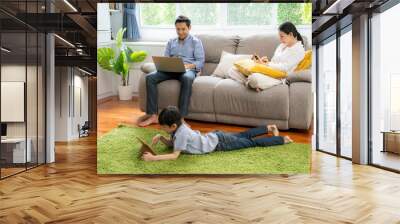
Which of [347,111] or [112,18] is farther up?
[112,18]

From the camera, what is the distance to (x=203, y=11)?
4.73 m

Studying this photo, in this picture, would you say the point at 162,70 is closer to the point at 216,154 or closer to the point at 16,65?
the point at 216,154

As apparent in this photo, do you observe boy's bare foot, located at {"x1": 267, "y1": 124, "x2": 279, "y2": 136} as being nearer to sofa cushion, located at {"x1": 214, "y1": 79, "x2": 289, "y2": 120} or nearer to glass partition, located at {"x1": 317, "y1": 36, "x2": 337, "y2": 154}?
sofa cushion, located at {"x1": 214, "y1": 79, "x2": 289, "y2": 120}

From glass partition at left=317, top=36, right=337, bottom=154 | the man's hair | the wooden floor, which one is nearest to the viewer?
the wooden floor

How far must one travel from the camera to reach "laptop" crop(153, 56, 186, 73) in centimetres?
470

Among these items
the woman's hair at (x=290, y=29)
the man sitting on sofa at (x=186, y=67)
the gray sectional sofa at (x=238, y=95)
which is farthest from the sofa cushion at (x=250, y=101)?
the woman's hair at (x=290, y=29)

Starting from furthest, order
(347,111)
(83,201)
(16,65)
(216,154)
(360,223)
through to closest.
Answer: (347,111) → (16,65) → (216,154) → (83,201) → (360,223)

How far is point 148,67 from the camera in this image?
4.73 meters

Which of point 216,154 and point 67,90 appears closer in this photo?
point 216,154

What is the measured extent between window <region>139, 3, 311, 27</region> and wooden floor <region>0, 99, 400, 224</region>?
3.60 ft

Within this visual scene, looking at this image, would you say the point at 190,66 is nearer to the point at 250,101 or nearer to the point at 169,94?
the point at 169,94

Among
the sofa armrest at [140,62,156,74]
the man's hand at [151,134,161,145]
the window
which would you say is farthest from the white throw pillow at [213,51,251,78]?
the man's hand at [151,134,161,145]

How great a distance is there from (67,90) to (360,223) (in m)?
10.9

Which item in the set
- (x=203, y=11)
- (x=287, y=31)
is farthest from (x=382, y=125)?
(x=203, y=11)
